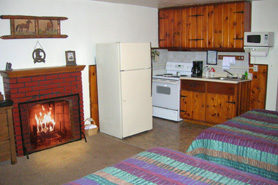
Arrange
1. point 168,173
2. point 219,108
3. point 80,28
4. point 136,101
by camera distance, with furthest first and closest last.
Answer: point 219,108 < point 136,101 < point 80,28 < point 168,173

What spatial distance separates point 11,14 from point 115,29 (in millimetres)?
1877

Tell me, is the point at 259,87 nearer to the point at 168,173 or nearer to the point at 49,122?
the point at 168,173

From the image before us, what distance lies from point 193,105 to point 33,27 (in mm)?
3236

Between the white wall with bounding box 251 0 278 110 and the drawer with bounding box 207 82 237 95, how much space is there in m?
0.65

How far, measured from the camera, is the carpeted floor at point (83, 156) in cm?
337

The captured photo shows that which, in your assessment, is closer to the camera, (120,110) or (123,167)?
(123,167)

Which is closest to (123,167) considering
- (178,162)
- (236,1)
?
(178,162)

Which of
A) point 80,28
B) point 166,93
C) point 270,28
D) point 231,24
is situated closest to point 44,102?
point 80,28

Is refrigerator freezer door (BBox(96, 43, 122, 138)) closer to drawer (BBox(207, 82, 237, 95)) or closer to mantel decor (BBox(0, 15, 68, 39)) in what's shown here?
mantel decor (BBox(0, 15, 68, 39))

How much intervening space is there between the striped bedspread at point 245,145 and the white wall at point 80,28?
263 centimetres

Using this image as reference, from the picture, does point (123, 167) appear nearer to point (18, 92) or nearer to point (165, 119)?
point (18, 92)

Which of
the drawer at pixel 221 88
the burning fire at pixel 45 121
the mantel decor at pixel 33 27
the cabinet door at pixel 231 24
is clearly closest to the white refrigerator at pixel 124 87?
the mantel decor at pixel 33 27

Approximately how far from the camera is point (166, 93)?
5730 mm

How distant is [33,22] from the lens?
13.3 ft
